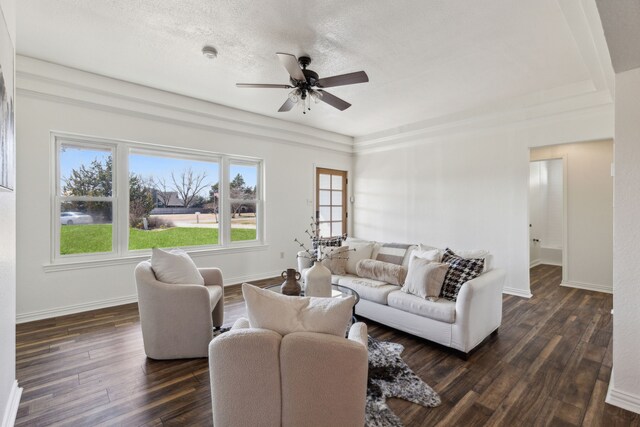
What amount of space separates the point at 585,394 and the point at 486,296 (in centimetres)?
89

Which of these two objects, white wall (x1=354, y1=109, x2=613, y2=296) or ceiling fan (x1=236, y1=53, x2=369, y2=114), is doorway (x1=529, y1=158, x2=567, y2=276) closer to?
white wall (x1=354, y1=109, x2=613, y2=296)

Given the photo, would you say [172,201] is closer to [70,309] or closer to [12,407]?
[70,309]

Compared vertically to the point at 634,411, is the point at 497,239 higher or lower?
higher

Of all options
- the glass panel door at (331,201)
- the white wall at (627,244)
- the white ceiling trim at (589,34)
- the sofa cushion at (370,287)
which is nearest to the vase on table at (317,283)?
the sofa cushion at (370,287)

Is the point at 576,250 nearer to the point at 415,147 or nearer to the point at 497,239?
the point at 497,239

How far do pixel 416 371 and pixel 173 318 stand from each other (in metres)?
2.06

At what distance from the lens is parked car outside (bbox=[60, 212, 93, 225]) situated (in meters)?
3.59

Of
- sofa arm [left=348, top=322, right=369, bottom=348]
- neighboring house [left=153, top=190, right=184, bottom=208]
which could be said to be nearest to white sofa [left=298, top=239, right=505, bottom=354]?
sofa arm [left=348, top=322, right=369, bottom=348]

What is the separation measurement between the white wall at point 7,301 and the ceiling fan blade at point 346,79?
210cm

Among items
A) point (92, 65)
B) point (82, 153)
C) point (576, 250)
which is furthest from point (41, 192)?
point (576, 250)

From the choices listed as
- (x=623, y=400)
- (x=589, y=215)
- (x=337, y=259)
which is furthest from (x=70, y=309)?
(x=589, y=215)

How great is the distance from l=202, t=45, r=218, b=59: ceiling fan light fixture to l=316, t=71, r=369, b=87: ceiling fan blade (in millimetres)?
1104

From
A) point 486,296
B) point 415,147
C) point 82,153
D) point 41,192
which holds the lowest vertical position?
point 486,296

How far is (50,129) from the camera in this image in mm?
3391
